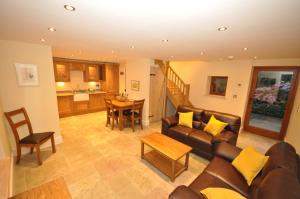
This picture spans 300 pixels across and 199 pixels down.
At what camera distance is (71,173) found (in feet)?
8.04

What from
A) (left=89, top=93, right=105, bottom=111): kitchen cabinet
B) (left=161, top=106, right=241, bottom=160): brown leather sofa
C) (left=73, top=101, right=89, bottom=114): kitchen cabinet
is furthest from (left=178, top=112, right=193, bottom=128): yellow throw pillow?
(left=73, top=101, right=89, bottom=114): kitchen cabinet

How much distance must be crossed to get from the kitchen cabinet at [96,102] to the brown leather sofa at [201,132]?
384cm

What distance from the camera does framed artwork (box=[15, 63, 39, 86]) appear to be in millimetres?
2713

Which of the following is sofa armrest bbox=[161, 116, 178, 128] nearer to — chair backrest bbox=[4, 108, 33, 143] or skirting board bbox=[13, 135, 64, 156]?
Result: skirting board bbox=[13, 135, 64, 156]

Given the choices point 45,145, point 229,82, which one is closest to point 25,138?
point 45,145

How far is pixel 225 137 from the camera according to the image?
9.33ft

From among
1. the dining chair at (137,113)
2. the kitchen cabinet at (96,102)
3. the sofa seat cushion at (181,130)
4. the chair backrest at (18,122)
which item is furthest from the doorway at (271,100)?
the chair backrest at (18,122)

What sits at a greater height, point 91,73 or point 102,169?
point 91,73

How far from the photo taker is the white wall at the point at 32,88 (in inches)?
103

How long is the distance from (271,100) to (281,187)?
4.22 meters

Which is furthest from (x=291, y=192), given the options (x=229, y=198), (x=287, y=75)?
(x=287, y=75)

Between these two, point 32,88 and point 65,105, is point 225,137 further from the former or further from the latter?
point 65,105

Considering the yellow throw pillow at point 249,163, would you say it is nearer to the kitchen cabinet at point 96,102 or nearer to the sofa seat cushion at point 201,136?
the sofa seat cushion at point 201,136

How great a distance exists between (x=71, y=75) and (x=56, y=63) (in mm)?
823
